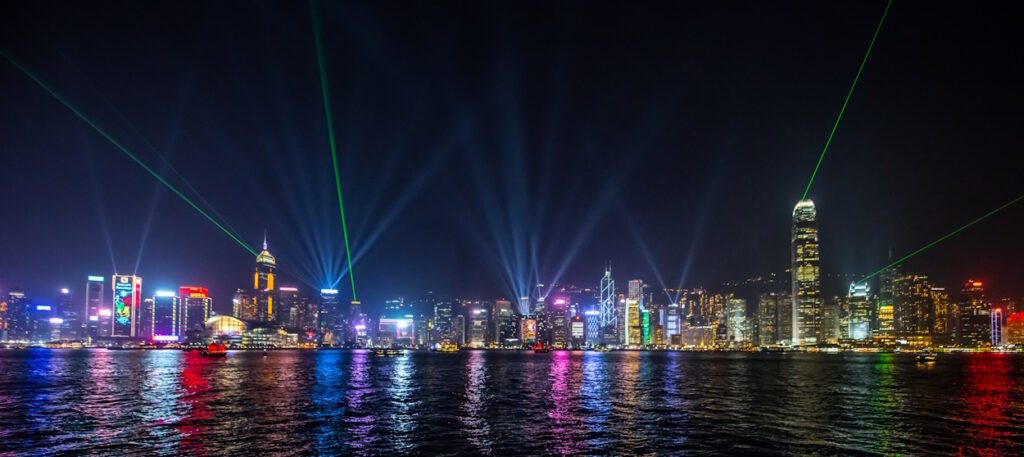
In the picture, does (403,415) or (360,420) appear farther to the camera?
(403,415)

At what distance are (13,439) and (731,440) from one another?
3577 centimetres

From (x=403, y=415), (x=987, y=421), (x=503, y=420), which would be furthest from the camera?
(x=403, y=415)

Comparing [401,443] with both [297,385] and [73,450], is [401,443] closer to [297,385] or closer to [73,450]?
[73,450]

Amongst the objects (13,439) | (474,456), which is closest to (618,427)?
(474,456)

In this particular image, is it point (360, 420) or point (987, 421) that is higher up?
point (360, 420)

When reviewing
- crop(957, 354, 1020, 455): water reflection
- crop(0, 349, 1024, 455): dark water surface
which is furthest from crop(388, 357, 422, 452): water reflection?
crop(957, 354, 1020, 455): water reflection

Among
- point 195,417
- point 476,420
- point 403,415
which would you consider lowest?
point 403,415

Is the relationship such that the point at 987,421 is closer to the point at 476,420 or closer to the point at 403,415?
the point at 476,420

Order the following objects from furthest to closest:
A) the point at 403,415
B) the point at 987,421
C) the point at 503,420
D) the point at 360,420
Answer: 1. the point at 403,415
2. the point at 987,421
3. the point at 503,420
4. the point at 360,420

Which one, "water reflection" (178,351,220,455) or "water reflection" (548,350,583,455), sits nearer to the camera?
"water reflection" (178,351,220,455)

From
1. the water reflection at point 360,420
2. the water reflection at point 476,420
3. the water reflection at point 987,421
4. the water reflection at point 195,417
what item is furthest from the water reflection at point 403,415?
the water reflection at point 987,421

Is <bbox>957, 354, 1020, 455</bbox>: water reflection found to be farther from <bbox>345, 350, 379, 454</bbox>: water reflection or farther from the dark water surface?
<bbox>345, 350, 379, 454</bbox>: water reflection

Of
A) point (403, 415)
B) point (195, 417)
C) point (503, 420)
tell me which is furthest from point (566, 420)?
point (195, 417)

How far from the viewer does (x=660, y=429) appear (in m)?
39.0
